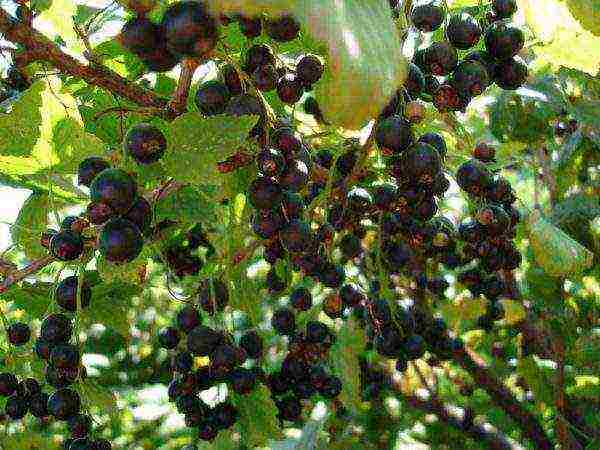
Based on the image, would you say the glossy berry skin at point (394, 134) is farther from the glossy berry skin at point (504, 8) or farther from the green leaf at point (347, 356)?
the green leaf at point (347, 356)

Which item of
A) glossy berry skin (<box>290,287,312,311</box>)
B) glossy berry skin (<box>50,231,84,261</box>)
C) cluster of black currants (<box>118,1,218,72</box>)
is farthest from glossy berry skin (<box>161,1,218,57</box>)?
glossy berry skin (<box>290,287,312,311</box>)

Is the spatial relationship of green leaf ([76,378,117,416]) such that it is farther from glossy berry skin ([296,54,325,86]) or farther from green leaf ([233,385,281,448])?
glossy berry skin ([296,54,325,86])

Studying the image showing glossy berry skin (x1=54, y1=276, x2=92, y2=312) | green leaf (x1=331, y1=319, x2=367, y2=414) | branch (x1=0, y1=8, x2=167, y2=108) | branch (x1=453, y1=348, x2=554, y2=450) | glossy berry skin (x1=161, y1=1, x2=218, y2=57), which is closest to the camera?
glossy berry skin (x1=161, y1=1, x2=218, y2=57)

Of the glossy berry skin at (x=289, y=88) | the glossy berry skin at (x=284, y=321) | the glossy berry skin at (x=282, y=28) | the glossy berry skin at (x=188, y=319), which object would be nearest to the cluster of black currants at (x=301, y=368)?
the glossy berry skin at (x=284, y=321)

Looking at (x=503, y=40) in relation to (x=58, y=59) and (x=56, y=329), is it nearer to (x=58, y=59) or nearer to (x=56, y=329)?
(x=58, y=59)

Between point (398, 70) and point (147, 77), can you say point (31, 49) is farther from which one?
point (147, 77)

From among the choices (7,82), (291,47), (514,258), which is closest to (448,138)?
(514,258)
